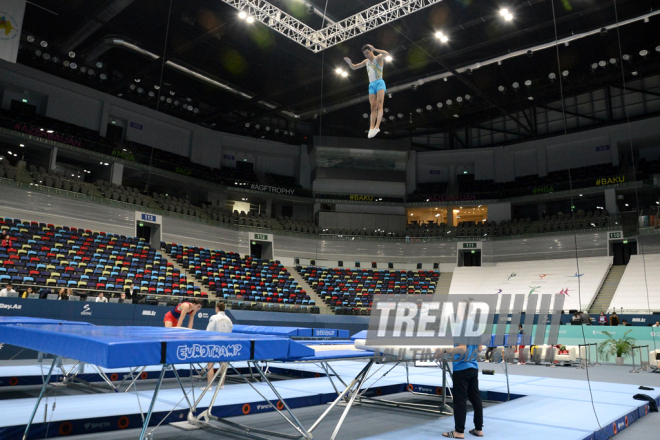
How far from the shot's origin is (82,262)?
15539 mm

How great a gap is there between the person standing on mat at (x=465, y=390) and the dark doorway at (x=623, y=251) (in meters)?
22.7

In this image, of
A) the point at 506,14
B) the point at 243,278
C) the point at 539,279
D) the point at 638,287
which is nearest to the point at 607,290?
the point at 638,287

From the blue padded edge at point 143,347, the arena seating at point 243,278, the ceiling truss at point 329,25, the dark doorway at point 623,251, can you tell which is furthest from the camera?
the dark doorway at point 623,251

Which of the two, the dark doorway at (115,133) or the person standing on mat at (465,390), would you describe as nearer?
the person standing on mat at (465,390)

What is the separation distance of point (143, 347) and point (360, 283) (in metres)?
21.4

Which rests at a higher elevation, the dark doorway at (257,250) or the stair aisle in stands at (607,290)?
the dark doorway at (257,250)

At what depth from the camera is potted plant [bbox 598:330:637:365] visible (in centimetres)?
1242

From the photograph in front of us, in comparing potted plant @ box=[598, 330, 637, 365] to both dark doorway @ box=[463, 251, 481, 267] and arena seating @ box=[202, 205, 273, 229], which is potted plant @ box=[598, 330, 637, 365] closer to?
dark doorway @ box=[463, 251, 481, 267]

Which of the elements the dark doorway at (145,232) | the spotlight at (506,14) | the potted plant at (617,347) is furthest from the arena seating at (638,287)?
the dark doorway at (145,232)

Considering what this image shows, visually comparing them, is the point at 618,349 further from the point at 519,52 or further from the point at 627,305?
the point at 519,52

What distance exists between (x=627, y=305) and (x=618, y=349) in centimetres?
735

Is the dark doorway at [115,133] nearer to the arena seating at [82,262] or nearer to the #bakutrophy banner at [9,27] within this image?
the arena seating at [82,262]

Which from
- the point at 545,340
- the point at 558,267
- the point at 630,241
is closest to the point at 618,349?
the point at 545,340

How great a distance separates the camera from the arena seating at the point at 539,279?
20.7m
